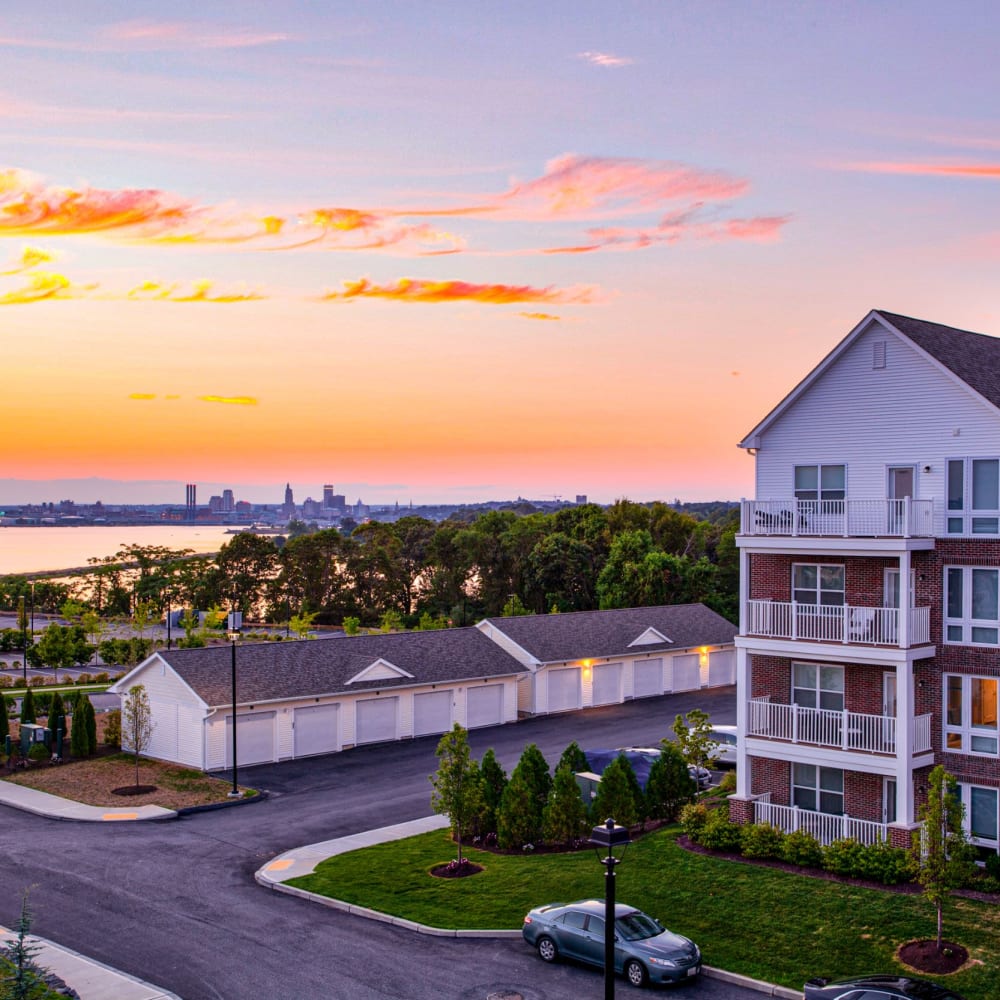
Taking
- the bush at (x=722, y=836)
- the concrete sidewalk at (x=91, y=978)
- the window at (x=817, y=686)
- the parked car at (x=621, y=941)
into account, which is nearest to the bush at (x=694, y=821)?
the bush at (x=722, y=836)

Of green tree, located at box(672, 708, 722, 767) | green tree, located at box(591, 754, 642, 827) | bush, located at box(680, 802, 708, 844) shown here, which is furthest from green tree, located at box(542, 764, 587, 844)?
green tree, located at box(672, 708, 722, 767)

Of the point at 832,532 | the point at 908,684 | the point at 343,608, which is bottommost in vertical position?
the point at 343,608

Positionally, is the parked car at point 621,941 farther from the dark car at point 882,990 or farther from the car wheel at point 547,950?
the dark car at point 882,990

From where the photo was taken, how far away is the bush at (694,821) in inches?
1177

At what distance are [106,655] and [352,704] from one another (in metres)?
34.7

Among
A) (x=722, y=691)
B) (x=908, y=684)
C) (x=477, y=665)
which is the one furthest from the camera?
(x=722, y=691)

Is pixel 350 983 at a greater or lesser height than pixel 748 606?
lesser

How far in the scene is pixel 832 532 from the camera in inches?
1188

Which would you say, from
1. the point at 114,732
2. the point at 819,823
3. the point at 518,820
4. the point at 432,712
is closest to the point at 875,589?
the point at 819,823

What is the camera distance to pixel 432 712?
4847 centimetres

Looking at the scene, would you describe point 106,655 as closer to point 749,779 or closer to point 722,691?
point 722,691

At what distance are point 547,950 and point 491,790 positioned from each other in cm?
903

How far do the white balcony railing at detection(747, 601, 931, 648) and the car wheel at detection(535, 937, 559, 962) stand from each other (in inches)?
439

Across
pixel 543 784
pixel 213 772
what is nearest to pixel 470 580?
pixel 213 772
